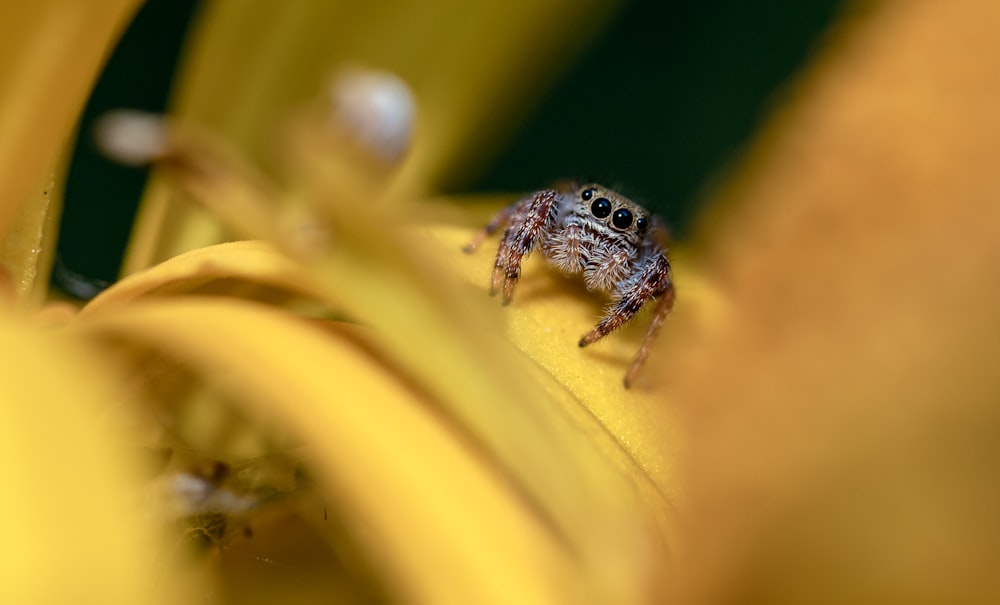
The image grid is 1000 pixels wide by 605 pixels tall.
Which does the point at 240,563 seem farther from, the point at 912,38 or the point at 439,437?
the point at 912,38

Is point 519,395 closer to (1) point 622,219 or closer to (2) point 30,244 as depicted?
(2) point 30,244

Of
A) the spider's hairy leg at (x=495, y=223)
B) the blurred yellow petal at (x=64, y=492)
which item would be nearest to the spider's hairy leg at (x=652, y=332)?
the spider's hairy leg at (x=495, y=223)

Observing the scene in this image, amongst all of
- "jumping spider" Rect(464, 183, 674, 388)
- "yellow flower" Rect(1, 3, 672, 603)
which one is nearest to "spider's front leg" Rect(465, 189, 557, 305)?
"jumping spider" Rect(464, 183, 674, 388)

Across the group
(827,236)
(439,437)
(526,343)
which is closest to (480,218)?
(526,343)

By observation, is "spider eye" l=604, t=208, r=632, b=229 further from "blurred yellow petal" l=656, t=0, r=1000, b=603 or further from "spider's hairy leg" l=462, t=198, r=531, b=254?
"blurred yellow petal" l=656, t=0, r=1000, b=603

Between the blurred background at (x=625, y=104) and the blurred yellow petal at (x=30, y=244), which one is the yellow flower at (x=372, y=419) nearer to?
the blurred yellow petal at (x=30, y=244)

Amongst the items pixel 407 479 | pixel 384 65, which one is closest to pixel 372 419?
pixel 407 479

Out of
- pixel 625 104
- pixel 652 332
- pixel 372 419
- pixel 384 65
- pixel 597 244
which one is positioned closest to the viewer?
pixel 372 419
